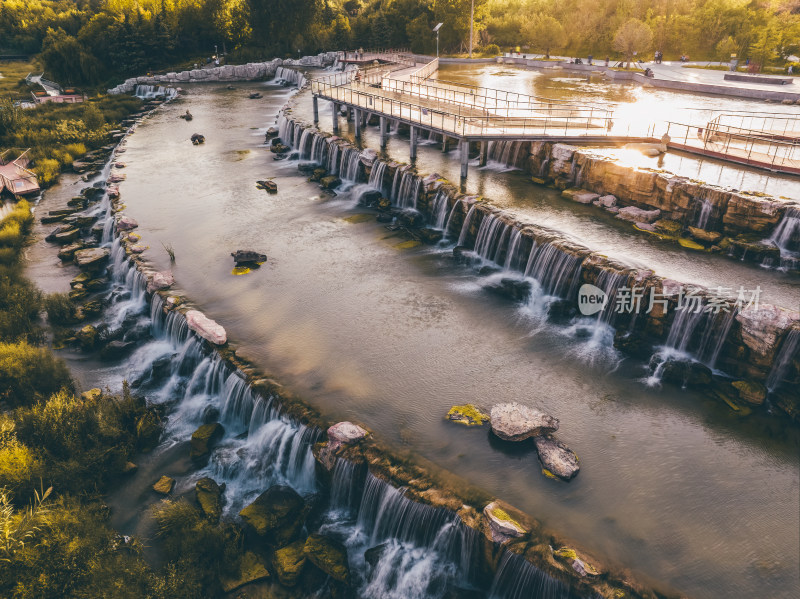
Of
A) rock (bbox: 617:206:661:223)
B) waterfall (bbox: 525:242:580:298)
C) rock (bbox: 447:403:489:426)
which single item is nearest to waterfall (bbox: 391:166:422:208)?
waterfall (bbox: 525:242:580:298)

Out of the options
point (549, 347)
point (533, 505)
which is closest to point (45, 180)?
point (549, 347)

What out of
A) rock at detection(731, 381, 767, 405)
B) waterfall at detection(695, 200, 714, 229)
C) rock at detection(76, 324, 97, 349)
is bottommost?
rock at detection(76, 324, 97, 349)

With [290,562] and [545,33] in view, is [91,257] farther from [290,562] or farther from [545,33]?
[545,33]

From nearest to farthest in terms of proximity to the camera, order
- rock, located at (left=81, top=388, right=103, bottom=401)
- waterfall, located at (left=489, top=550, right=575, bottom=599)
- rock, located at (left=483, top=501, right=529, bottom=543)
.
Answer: waterfall, located at (left=489, top=550, right=575, bottom=599) < rock, located at (left=483, top=501, right=529, bottom=543) < rock, located at (left=81, top=388, right=103, bottom=401)

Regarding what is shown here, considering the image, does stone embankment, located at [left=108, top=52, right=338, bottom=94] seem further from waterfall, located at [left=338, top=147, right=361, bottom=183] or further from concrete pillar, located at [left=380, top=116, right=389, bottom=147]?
waterfall, located at [left=338, top=147, right=361, bottom=183]

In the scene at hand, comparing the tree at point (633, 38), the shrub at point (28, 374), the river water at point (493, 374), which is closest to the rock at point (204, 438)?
the river water at point (493, 374)

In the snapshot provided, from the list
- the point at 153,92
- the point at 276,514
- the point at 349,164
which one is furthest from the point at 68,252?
the point at 153,92

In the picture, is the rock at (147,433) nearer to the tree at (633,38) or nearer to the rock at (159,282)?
the rock at (159,282)
